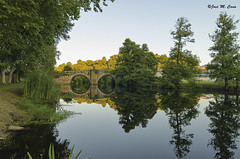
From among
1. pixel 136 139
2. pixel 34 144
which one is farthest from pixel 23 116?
pixel 136 139

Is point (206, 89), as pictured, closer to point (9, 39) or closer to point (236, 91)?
point (236, 91)

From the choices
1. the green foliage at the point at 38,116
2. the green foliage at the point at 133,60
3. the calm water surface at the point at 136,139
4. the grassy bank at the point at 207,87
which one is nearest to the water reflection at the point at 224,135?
the calm water surface at the point at 136,139

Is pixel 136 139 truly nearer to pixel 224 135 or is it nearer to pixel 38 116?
pixel 224 135

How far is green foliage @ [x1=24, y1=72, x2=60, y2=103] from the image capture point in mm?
10258

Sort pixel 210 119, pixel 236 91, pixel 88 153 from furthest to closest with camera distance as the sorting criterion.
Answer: pixel 236 91 → pixel 210 119 → pixel 88 153

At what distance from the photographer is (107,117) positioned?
29.8 ft

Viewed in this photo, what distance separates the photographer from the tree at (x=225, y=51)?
2084 cm

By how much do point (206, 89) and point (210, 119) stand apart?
57.6ft

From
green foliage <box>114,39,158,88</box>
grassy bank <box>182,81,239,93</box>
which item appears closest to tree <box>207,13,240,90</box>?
grassy bank <box>182,81,239,93</box>

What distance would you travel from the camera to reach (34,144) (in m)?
4.69

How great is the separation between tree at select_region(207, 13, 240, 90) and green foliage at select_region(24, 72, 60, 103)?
65.9ft

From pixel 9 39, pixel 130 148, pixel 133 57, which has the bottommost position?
pixel 130 148

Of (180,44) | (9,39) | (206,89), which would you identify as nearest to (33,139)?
(9,39)

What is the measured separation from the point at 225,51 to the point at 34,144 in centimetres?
2458
